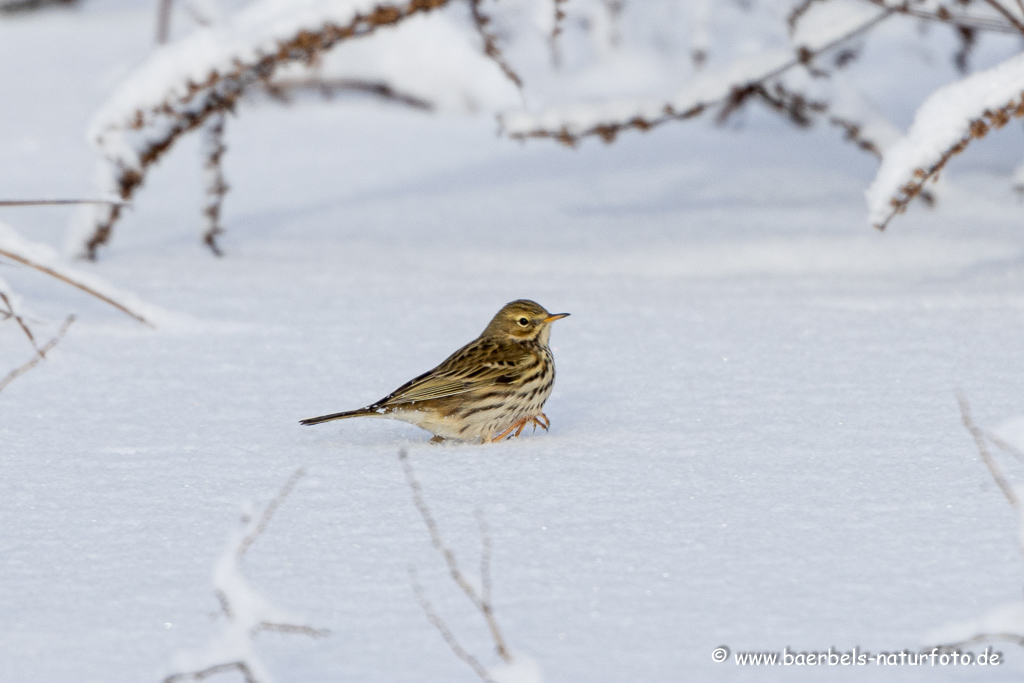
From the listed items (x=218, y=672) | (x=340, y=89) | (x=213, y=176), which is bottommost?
(x=340, y=89)

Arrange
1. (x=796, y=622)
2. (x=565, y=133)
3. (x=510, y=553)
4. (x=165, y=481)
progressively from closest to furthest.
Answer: (x=796, y=622), (x=510, y=553), (x=165, y=481), (x=565, y=133)

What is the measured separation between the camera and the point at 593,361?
12.6 feet

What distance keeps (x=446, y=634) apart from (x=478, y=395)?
1.36 m

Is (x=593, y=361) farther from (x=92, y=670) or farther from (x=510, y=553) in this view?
(x=92, y=670)

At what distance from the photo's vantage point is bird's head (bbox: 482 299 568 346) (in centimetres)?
341

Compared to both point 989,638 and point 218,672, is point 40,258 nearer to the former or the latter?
point 218,672

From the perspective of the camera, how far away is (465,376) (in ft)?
10.4

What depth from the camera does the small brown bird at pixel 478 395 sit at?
3.04 metres

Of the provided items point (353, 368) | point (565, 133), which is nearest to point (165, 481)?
point (353, 368)

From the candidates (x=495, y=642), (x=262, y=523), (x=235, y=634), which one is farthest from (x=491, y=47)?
(x=235, y=634)

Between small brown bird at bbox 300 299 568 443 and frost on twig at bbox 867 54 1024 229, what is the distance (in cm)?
125

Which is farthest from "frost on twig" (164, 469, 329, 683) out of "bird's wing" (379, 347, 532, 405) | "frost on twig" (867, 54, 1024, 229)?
"frost on twig" (867, 54, 1024, 229)

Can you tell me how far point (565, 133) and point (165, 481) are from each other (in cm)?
274

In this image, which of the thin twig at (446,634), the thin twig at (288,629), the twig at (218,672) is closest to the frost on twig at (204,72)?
the thin twig at (446,634)
